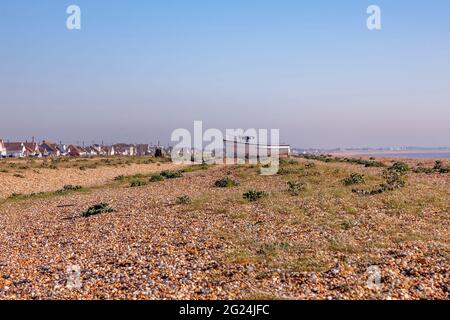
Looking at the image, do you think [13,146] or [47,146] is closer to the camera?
[13,146]

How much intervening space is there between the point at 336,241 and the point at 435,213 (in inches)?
263

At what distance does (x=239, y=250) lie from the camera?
12328 millimetres

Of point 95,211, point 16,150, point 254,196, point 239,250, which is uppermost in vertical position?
point 254,196

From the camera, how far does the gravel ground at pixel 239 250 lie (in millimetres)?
9250

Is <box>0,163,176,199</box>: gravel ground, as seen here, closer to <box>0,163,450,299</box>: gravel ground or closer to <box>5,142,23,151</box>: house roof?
<box>0,163,450,299</box>: gravel ground

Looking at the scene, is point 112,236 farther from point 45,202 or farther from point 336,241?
point 45,202

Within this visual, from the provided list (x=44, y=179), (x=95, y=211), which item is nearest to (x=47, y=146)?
(x=44, y=179)

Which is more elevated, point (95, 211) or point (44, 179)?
point (95, 211)

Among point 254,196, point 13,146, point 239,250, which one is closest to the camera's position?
point 239,250

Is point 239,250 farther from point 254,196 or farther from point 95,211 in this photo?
point 95,211

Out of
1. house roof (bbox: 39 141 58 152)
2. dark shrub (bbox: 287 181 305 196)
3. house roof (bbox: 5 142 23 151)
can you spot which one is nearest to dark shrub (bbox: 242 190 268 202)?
dark shrub (bbox: 287 181 305 196)

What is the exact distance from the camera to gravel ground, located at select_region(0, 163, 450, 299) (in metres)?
9.25

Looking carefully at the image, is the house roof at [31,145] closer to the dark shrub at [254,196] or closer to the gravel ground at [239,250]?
the gravel ground at [239,250]
